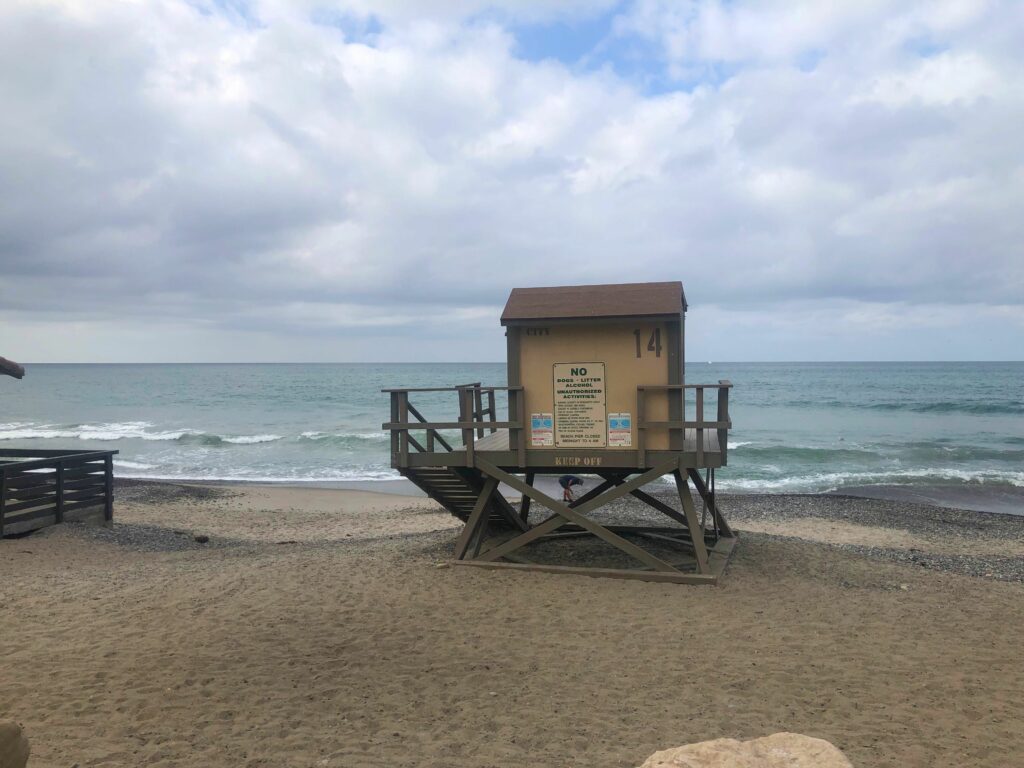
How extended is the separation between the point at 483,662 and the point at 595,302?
4636 mm

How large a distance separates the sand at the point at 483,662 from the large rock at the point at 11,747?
1.48m

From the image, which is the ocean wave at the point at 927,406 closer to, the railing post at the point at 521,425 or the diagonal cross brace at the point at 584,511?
the diagonal cross brace at the point at 584,511

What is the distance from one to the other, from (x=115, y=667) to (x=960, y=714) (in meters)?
6.72

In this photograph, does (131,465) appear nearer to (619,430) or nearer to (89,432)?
(89,432)

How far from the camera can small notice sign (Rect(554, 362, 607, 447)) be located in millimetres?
9633

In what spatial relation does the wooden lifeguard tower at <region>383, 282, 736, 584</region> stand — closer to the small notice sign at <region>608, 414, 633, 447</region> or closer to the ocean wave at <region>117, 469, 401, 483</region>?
the small notice sign at <region>608, 414, 633, 447</region>

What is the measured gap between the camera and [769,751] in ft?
11.5

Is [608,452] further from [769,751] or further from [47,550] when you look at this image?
[47,550]

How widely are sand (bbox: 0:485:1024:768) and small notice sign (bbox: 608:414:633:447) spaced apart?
173 cm

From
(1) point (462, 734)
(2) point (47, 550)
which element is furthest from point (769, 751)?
(2) point (47, 550)

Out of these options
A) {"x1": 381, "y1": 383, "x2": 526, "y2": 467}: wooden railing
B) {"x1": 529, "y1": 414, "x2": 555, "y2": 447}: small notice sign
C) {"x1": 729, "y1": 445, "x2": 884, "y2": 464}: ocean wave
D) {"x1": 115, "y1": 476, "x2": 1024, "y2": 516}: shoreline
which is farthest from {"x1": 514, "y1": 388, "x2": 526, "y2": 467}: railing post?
{"x1": 729, "y1": 445, "x2": 884, "y2": 464}: ocean wave

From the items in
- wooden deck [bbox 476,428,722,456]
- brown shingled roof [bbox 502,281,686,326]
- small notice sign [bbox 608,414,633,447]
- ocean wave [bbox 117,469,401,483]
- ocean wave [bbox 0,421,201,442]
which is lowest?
ocean wave [bbox 117,469,401,483]

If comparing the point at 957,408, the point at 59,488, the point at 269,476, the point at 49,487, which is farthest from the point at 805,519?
the point at 957,408

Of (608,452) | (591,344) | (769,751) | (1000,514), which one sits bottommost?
(1000,514)
